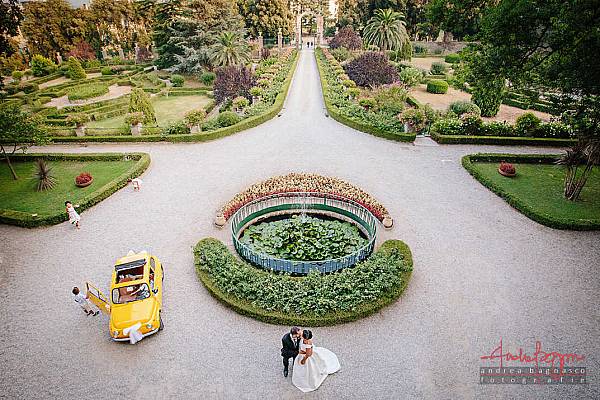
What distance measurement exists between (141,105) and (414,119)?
727 inches

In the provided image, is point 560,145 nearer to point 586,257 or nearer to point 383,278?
point 586,257

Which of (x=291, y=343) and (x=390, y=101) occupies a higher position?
(x=390, y=101)

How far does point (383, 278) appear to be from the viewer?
35.6ft

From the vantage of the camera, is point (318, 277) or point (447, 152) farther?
point (447, 152)

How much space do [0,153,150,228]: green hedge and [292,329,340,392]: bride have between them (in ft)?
→ 39.4

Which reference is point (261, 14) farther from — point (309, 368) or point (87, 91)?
point (309, 368)

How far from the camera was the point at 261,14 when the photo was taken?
60594 mm

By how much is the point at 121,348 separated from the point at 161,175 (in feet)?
36.3

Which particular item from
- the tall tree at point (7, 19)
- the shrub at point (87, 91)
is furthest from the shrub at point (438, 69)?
the tall tree at point (7, 19)

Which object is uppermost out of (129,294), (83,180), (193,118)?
(193,118)

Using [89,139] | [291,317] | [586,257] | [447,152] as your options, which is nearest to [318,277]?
[291,317]

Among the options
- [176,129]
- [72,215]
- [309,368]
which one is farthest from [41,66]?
[309,368]

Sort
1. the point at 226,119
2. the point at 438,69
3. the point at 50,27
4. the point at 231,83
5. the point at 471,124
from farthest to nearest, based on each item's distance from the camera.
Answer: the point at 50,27 < the point at 438,69 < the point at 231,83 < the point at 226,119 < the point at 471,124

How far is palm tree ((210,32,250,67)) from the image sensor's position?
40.9m
